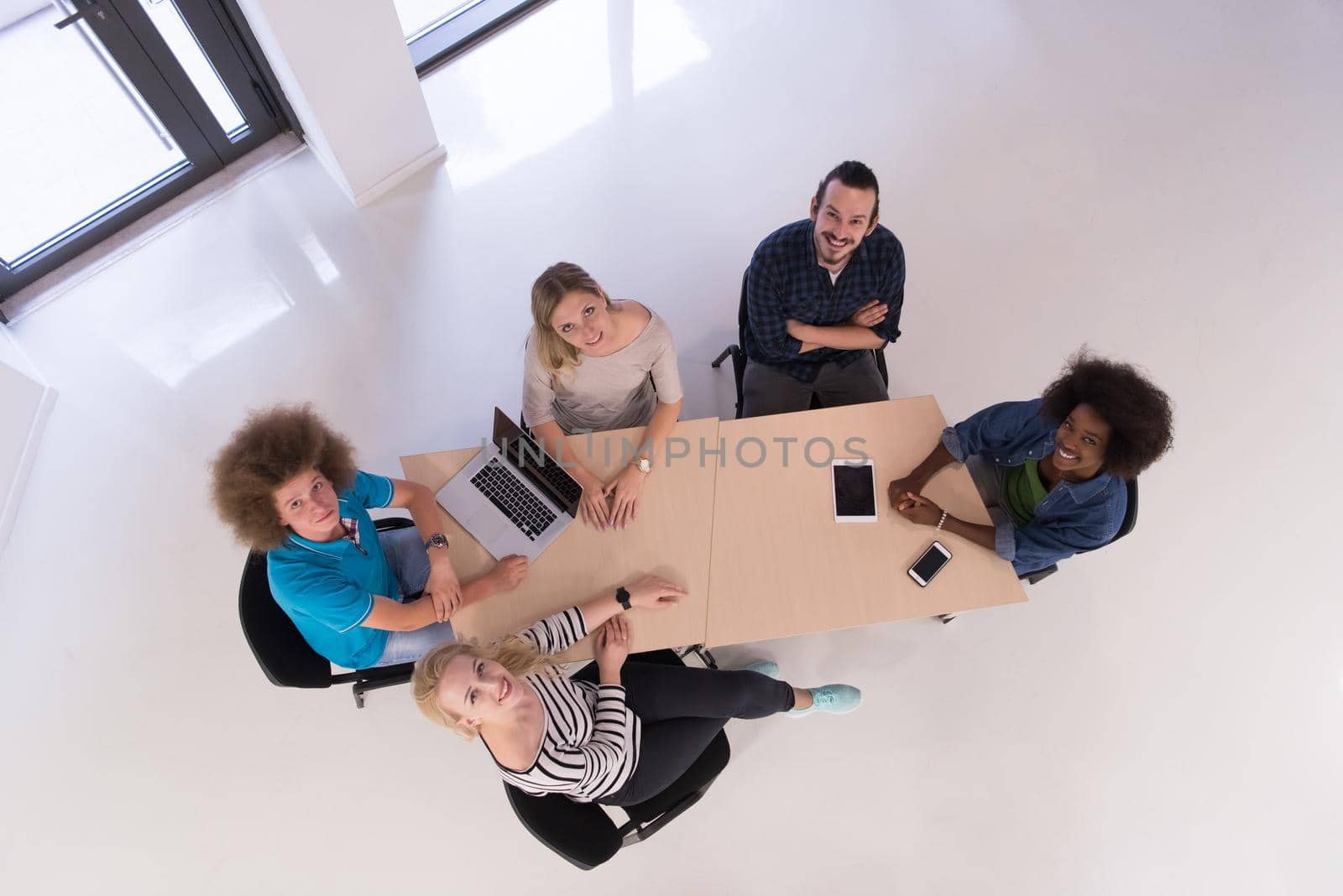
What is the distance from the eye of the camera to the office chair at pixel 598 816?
1779mm

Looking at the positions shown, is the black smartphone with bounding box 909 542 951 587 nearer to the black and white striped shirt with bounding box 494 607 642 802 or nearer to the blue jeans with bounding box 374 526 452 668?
the black and white striped shirt with bounding box 494 607 642 802

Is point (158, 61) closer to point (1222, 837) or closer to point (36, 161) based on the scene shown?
point (36, 161)

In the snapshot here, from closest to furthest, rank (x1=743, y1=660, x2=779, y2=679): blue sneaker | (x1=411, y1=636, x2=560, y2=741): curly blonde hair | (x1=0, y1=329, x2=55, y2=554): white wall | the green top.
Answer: (x1=411, y1=636, x2=560, y2=741): curly blonde hair
the green top
(x1=743, y1=660, x2=779, y2=679): blue sneaker
(x1=0, y1=329, x2=55, y2=554): white wall

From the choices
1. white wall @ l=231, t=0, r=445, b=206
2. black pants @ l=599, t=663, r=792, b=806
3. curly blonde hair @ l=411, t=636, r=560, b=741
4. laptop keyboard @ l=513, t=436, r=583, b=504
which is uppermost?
white wall @ l=231, t=0, r=445, b=206

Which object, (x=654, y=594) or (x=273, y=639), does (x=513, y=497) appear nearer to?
(x=654, y=594)

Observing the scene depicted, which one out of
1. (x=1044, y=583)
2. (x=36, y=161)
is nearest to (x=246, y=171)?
(x=36, y=161)

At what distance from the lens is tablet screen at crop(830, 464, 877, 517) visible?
6.97ft

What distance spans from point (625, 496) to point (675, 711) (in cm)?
65

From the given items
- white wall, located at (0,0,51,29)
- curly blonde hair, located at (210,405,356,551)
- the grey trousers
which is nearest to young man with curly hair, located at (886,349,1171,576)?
the grey trousers

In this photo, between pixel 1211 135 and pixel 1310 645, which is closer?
pixel 1310 645

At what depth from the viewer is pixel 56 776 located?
2.58 metres

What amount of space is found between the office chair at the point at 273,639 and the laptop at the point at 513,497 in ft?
1.68

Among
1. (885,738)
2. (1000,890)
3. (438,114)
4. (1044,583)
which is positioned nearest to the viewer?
(1000,890)

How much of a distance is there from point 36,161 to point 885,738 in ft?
14.8
